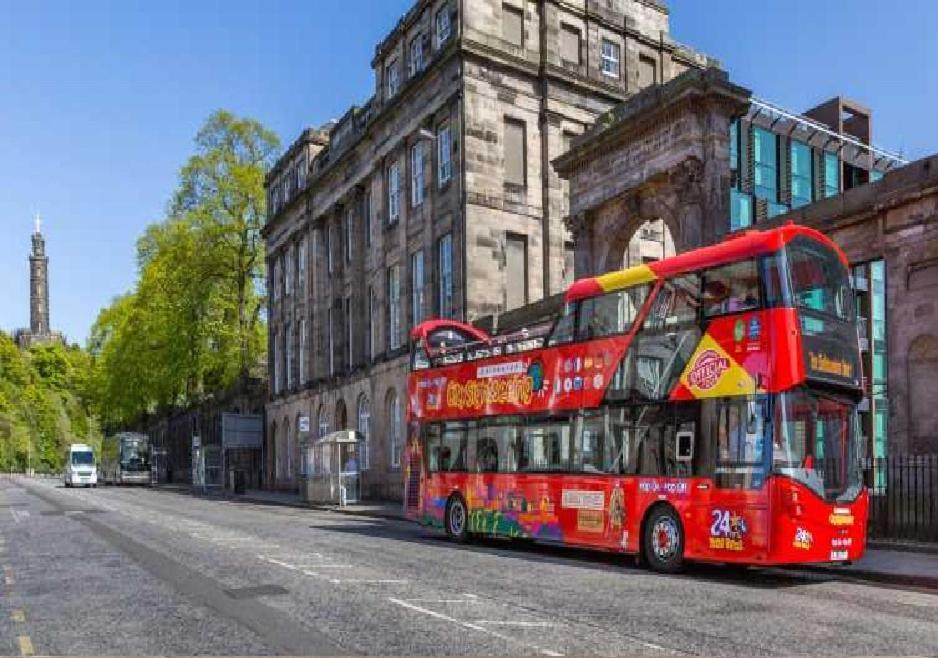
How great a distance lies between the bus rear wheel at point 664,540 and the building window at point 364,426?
25.8 metres

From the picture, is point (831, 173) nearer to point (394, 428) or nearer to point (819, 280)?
point (819, 280)

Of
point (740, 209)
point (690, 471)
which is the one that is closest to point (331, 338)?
point (740, 209)

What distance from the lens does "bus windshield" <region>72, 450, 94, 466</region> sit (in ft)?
205

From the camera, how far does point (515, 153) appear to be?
3434 cm

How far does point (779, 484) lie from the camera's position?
471 inches

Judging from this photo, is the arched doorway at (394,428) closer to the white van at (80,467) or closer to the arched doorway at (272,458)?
the arched doorway at (272,458)

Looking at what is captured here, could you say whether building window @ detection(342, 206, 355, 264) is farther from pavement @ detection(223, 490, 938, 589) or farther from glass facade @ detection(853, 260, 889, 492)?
pavement @ detection(223, 490, 938, 589)

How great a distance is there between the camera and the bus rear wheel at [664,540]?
13.4 metres

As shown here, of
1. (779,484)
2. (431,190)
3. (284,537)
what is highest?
(431,190)

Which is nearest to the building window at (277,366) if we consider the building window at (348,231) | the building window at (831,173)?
the building window at (348,231)

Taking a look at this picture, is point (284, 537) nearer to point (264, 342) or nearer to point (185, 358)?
point (185, 358)

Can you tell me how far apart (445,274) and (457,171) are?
4070 millimetres

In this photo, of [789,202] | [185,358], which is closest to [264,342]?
[185,358]

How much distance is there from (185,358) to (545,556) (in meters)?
43.0
